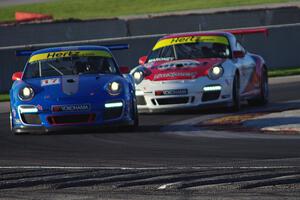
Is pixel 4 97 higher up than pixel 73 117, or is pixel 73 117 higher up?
pixel 73 117

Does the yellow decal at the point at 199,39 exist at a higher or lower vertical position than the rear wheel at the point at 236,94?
higher

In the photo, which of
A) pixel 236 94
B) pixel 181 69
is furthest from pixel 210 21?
pixel 181 69

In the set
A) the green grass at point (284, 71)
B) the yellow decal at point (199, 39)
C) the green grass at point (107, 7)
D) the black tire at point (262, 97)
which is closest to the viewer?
the yellow decal at point (199, 39)

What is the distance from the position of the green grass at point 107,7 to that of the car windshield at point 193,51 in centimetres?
2699

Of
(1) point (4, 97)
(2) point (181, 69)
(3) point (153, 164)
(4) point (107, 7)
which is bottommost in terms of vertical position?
(4) point (107, 7)

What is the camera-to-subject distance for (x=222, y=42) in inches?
698

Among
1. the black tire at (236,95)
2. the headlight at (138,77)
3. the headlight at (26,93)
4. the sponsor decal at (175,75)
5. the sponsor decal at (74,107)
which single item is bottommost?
the black tire at (236,95)

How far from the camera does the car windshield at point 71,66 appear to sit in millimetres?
15427

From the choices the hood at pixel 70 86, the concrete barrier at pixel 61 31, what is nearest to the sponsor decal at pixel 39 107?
the hood at pixel 70 86

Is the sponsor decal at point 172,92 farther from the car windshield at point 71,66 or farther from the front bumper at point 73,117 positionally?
the front bumper at point 73,117

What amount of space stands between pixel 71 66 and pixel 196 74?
209 cm

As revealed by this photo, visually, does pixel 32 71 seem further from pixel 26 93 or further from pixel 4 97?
pixel 4 97

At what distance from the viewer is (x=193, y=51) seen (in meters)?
17.6

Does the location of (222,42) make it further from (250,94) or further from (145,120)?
(145,120)
